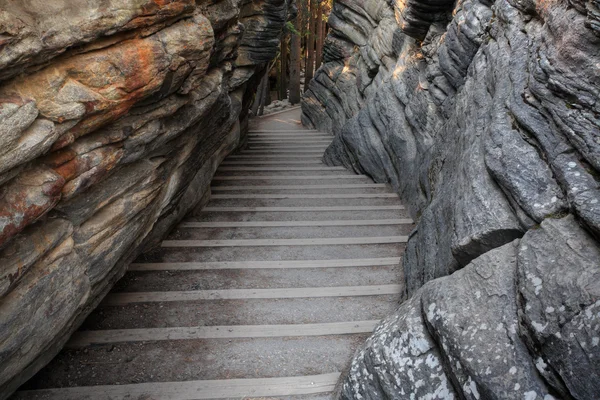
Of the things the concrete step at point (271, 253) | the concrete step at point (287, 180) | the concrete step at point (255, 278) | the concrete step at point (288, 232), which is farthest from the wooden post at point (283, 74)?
the concrete step at point (255, 278)

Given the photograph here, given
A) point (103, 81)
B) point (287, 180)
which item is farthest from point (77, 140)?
point (287, 180)

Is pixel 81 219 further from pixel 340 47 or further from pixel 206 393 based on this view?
pixel 340 47

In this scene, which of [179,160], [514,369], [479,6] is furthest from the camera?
[479,6]

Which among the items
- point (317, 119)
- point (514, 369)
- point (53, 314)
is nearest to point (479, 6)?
point (514, 369)

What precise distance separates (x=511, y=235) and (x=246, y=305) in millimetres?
2689

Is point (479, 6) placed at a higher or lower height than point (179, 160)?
higher

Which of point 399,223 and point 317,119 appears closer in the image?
point 399,223

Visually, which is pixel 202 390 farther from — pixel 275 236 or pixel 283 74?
pixel 283 74

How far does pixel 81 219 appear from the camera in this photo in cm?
312

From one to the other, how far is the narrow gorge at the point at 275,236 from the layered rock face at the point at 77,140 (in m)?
0.01

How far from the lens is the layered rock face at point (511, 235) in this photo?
2.40 m

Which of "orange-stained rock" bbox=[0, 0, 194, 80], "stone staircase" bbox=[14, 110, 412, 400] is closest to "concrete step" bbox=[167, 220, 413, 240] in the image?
"stone staircase" bbox=[14, 110, 412, 400]

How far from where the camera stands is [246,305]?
4895 mm

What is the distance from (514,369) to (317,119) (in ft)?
42.6
